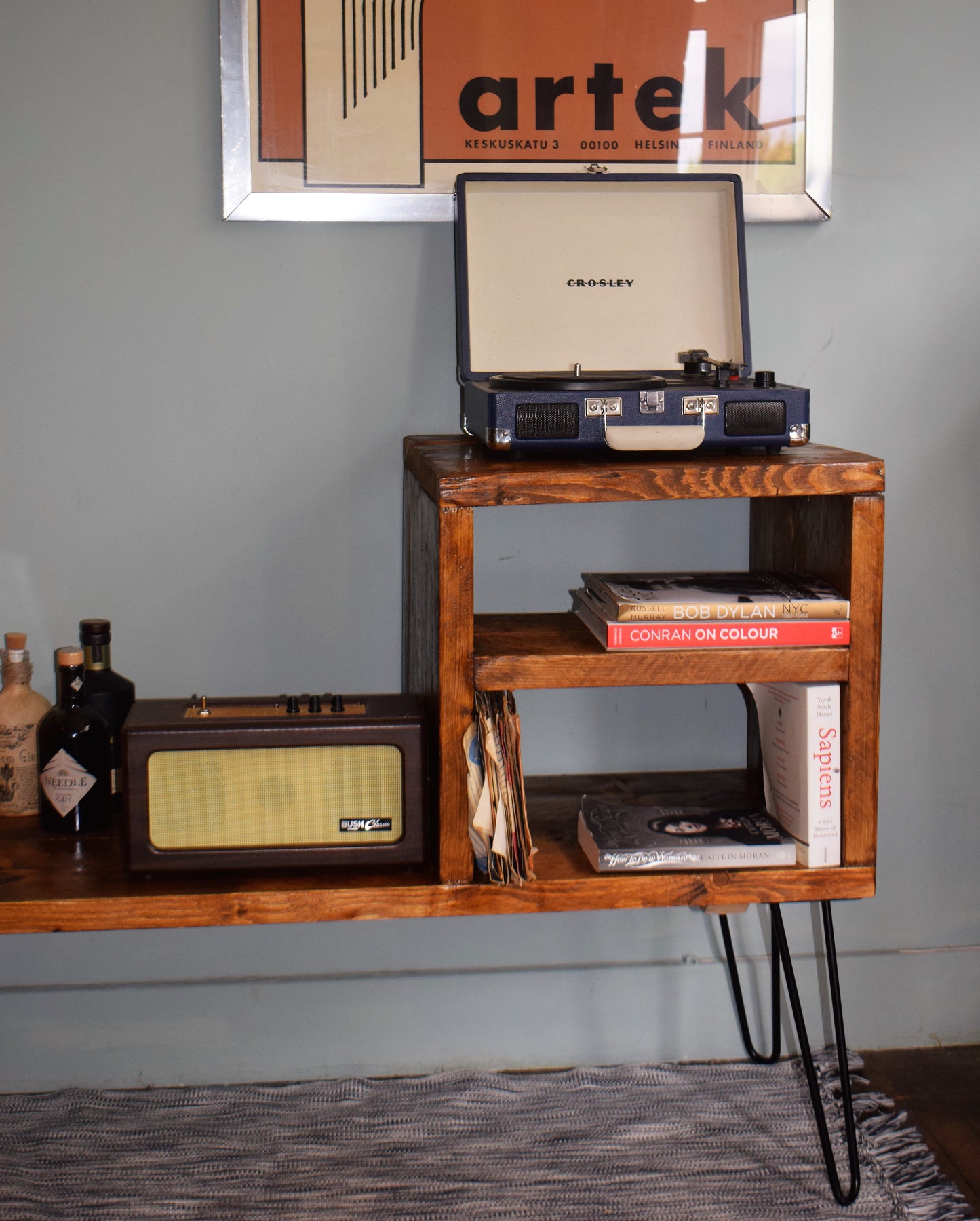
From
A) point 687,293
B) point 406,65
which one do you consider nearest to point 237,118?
point 406,65

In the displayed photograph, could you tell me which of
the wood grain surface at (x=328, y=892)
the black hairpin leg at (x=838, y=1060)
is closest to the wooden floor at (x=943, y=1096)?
the black hairpin leg at (x=838, y=1060)

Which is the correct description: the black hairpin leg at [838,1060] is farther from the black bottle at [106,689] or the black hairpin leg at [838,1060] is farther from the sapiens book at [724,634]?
the black bottle at [106,689]

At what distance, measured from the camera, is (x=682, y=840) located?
4.61ft

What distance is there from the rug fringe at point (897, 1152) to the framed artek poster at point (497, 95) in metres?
1.33

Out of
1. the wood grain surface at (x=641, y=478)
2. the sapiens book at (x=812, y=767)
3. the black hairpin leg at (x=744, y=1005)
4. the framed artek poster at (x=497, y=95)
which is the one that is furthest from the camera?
the black hairpin leg at (x=744, y=1005)

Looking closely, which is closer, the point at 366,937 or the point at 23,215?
the point at 23,215

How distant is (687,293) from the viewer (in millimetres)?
1632

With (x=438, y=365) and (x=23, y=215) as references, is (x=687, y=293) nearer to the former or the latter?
(x=438, y=365)

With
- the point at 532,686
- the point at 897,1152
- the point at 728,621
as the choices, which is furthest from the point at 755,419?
the point at 897,1152

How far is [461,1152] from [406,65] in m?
1.52

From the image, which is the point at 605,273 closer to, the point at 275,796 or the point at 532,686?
the point at 532,686

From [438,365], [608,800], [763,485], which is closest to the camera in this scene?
[763,485]

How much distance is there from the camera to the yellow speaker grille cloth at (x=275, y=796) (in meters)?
1.35

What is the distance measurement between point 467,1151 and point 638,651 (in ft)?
2.66
